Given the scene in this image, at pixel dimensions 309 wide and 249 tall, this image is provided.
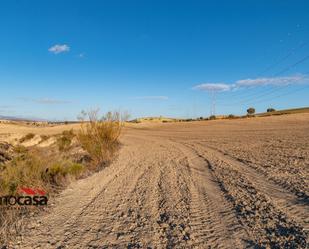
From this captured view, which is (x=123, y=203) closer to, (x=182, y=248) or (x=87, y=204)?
(x=87, y=204)

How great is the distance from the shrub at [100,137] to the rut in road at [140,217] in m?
4.18

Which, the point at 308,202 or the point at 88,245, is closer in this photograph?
the point at 88,245

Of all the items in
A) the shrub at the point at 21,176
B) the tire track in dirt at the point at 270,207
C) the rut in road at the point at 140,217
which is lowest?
the rut in road at the point at 140,217

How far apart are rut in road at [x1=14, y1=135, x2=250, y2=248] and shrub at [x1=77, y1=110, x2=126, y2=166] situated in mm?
4179

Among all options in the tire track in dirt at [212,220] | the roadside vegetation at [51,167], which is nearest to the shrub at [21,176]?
the roadside vegetation at [51,167]

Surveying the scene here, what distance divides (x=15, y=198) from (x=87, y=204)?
170cm

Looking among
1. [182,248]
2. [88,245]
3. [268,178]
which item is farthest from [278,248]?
[268,178]

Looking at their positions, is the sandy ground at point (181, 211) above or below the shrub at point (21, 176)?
below

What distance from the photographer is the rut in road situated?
4820mm

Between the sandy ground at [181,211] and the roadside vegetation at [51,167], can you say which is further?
the roadside vegetation at [51,167]

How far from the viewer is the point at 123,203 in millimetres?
7035

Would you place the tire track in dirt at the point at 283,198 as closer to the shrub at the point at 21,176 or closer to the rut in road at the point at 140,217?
the rut in road at the point at 140,217

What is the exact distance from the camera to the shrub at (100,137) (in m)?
13.9

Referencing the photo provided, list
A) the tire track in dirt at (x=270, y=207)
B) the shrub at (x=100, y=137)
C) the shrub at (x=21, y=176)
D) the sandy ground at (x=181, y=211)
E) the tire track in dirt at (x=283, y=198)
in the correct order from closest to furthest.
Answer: the tire track in dirt at (x=270, y=207)
the sandy ground at (x=181, y=211)
the tire track in dirt at (x=283, y=198)
the shrub at (x=21, y=176)
the shrub at (x=100, y=137)
